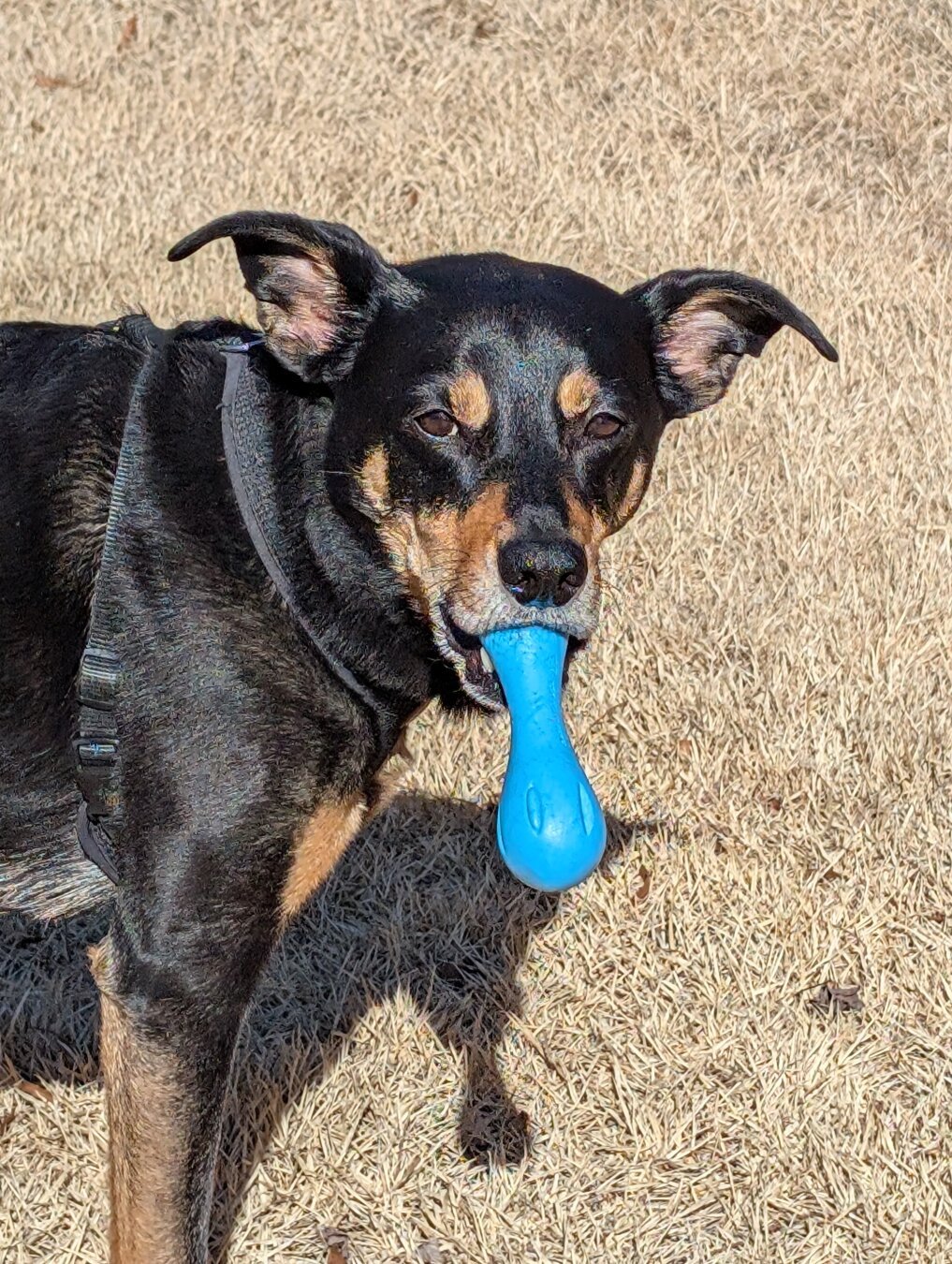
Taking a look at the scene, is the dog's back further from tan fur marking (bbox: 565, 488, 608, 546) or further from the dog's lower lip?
tan fur marking (bbox: 565, 488, 608, 546)

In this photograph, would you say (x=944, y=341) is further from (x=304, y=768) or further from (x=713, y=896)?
(x=304, y=768)

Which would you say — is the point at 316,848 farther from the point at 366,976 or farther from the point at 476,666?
the point at 366,976

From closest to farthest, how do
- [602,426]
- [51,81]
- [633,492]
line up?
[602,426]
[633,492]
[51,81]

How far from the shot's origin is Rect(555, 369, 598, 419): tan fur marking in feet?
11.7

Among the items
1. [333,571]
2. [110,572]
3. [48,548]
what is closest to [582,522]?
[333,571]

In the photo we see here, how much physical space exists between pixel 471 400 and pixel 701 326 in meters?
0.90

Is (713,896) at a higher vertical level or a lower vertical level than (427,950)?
higher

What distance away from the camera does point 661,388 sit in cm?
415

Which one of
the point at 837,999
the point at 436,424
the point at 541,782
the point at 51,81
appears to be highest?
the point at 436,424

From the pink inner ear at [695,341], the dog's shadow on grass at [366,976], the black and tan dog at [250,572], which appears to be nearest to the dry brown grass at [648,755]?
the dog's shadow on grass at [366,976]

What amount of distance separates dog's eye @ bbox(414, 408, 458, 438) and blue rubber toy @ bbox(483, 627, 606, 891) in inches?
18.8

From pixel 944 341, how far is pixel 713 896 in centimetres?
358

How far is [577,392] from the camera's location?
3.59m

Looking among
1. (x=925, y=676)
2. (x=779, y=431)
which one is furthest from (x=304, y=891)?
(x=779, y=431)
